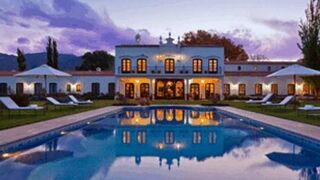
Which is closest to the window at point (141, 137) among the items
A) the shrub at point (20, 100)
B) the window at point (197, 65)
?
the shrub at point (20, 100)

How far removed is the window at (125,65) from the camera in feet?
124

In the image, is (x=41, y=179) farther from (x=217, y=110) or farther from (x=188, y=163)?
(x=217, y=110)

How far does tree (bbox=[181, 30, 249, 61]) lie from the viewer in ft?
169

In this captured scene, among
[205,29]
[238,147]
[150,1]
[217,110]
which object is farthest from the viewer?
[205,29]

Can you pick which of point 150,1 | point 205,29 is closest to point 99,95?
point 150,1

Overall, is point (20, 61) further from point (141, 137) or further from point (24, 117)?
point (141, 137)

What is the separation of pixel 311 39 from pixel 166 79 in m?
12.2

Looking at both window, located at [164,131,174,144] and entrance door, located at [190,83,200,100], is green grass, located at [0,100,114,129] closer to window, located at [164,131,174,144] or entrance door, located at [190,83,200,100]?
window, located at [164,131,174,144]

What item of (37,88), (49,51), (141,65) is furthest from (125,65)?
(49,51)

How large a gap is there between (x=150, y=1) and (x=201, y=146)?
16.7m

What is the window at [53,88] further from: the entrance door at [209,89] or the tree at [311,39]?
the tree at [311,39]

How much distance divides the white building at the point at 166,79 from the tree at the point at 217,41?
12790 millimetres

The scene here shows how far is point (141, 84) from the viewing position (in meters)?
38.1

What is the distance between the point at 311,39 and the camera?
33531 millimetres
